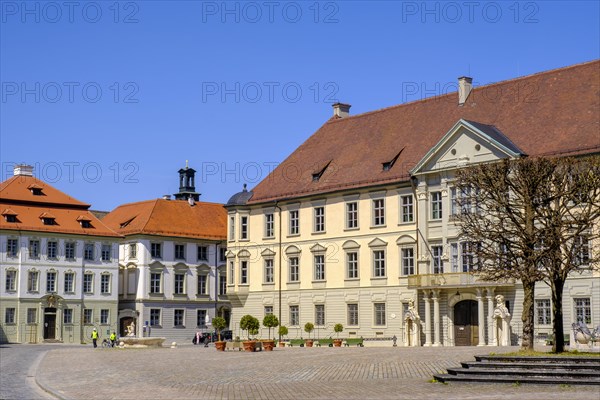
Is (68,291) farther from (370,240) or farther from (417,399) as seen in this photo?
(417,399)

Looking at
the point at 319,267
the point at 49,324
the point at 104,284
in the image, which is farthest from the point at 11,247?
the point at 319,267

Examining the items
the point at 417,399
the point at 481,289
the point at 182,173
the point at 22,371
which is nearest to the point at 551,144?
the point at 481,289

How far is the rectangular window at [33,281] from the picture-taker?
8025cm

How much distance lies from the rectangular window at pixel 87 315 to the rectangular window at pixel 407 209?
115 feet

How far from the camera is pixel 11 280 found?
260ft

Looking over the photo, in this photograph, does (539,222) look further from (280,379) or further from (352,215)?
(352,215)

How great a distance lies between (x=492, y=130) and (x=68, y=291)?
137 feet

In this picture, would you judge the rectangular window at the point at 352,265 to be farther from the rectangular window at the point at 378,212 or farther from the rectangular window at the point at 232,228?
the rectangular window at the point at 232,228

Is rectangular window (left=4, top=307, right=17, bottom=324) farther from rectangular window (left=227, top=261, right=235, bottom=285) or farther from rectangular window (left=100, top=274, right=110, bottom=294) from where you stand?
rectangular window (left=227, top=261, right=235, bottom=285)

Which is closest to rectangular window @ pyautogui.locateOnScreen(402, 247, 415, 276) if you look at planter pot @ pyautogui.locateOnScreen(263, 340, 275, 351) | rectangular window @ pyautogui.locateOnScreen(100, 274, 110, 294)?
planter pot @ pyautogui.locateOnScreen(263, 340, 275, 351)

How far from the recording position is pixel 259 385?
27391 mm

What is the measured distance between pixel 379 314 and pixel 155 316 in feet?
101

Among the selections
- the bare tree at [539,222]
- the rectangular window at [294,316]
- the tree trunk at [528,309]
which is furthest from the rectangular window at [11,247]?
the tree trunk at [528,309]

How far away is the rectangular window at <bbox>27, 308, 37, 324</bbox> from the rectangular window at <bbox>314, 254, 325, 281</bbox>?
27.3 metres
